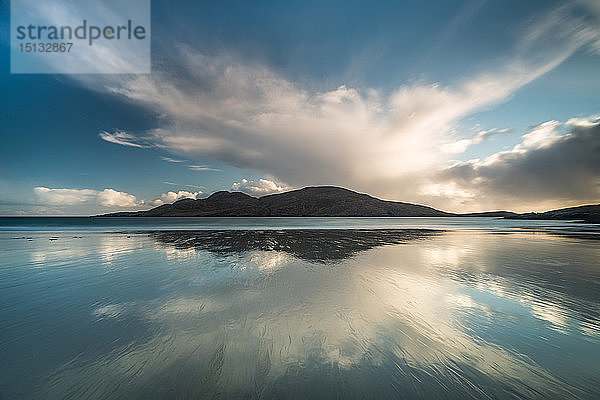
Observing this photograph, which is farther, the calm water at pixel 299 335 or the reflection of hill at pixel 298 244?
the reflection of hill at pixel 298 244

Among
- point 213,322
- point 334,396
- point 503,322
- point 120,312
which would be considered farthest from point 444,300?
point 120,312

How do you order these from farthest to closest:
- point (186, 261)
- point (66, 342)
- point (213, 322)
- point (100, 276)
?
point (186, 261), point (100, 276), point (213, 322), point (66, 342)

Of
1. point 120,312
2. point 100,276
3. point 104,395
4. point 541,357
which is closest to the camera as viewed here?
→ point 104,395

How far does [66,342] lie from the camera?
5.93 metres

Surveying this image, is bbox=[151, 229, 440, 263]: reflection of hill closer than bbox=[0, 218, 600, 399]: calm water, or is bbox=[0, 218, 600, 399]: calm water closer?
bbox=[0, 218, 600, 399]: calm water

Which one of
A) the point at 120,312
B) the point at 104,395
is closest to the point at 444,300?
the point at 104,395

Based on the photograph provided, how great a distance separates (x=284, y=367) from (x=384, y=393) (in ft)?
6.52

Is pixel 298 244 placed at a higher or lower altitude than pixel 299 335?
lower

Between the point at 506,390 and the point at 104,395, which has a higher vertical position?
the point at 104,395

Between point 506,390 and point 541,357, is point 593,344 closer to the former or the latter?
point 541,357

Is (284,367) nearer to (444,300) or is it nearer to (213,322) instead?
(213,322)

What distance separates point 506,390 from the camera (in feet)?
14.1

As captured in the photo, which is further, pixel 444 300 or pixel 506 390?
pixel 444 300

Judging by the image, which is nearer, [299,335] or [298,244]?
[299,335]
